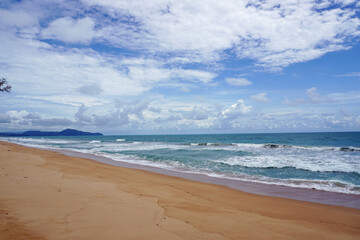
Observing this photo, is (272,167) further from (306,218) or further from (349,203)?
(306,218)

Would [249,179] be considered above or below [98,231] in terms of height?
below

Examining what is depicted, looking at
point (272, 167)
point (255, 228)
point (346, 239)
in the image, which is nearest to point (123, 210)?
point (255, 228)

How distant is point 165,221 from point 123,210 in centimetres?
103

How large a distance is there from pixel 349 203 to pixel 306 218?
3117 millimetres

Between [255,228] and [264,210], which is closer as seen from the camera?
[255,228]

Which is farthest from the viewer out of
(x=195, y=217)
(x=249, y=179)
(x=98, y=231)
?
(x=249, y=179)

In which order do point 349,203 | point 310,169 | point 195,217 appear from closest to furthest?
point 195,217, point 349,203, point 310,169

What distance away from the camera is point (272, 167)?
49.2ft

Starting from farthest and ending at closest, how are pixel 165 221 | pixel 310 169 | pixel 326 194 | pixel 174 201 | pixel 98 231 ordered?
pixel 310 169
pixel 326 194
pixel 174 201
pixel 165 221
pixel 98 231

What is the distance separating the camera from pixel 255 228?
4418 mm

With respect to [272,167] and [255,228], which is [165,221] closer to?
[255,228]

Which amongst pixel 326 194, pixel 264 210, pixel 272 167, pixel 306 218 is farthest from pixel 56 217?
pixel 272 167

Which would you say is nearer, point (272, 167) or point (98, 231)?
point (98, 231)

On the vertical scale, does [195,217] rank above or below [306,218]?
above
